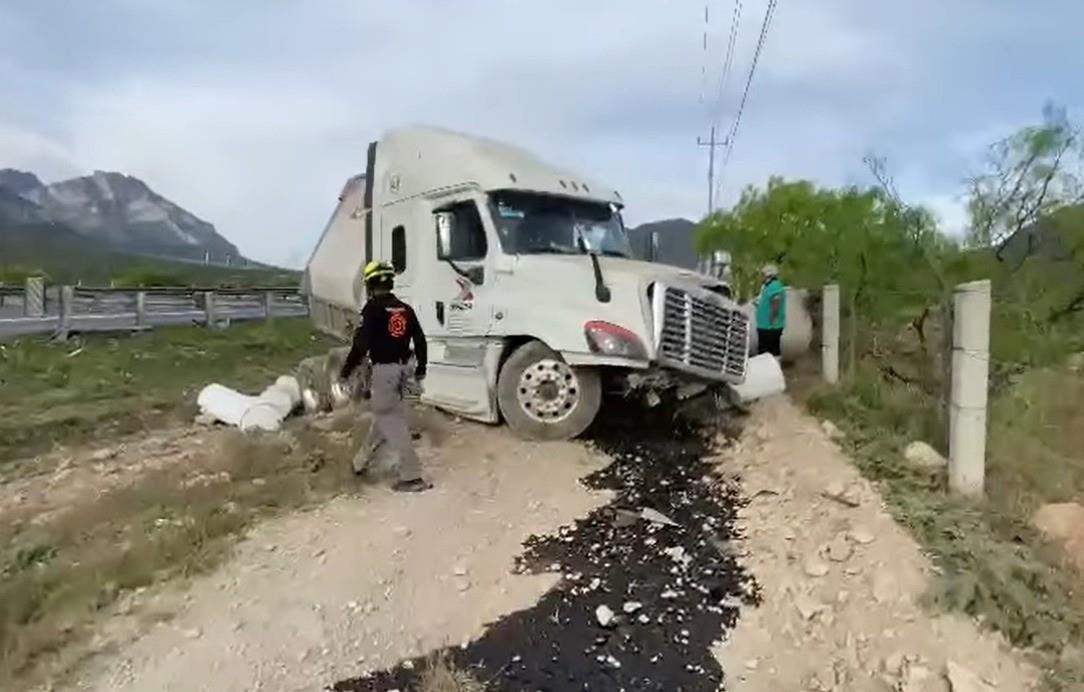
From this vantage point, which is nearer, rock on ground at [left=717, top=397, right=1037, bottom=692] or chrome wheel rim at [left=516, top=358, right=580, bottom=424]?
rock on ground at [left=717, top=397, right=1037, bottom=692]

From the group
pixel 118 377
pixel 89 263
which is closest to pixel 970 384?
pixel 118 377

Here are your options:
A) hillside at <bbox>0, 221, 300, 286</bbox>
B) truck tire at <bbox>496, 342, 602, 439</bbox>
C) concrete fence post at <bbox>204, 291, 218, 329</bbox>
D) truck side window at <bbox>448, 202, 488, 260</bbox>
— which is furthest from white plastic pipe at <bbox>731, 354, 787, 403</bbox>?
hillside at <bbox>0, 221, 300, 286</bbox>

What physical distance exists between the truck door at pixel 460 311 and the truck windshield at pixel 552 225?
0.22 metres

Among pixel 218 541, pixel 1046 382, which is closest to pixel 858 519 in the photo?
pixel 218 541

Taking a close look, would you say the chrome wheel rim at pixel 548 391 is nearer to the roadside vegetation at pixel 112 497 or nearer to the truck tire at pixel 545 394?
the truck tire at pixel 545 394

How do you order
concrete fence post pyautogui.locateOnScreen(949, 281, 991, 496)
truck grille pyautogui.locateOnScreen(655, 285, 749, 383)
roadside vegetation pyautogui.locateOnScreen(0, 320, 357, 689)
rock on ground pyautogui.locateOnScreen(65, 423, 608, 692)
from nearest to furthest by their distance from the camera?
rock on ground pyautogui.locateOnScreen(65, 423, 608, 692)
roadside vegetation pyautogui.locateOnScreen(0, 320, 357, 689)
concrete fence post pyautogui.locateOnScreen(949, 281, 991, 496)
truck grille pyautogui.locateOnScreen(655, 285, 749, 383)

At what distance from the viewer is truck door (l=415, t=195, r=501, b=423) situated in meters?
9.33

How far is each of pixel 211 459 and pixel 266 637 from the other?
3417 millimetres

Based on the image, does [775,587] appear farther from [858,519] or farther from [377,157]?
[377,157]

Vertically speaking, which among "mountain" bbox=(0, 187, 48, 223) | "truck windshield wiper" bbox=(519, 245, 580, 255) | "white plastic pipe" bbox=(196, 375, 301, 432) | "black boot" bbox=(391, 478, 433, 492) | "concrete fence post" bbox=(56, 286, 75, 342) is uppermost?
"mountain" bbox=(0, 187, 48, 223)

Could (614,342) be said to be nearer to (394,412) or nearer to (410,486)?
(394,412)

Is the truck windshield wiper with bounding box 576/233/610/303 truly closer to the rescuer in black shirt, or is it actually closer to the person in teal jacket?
the rescuer in black shirt

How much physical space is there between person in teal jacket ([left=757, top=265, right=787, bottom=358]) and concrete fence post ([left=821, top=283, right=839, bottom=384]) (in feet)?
2.40

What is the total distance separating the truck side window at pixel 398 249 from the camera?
10.6 meters
